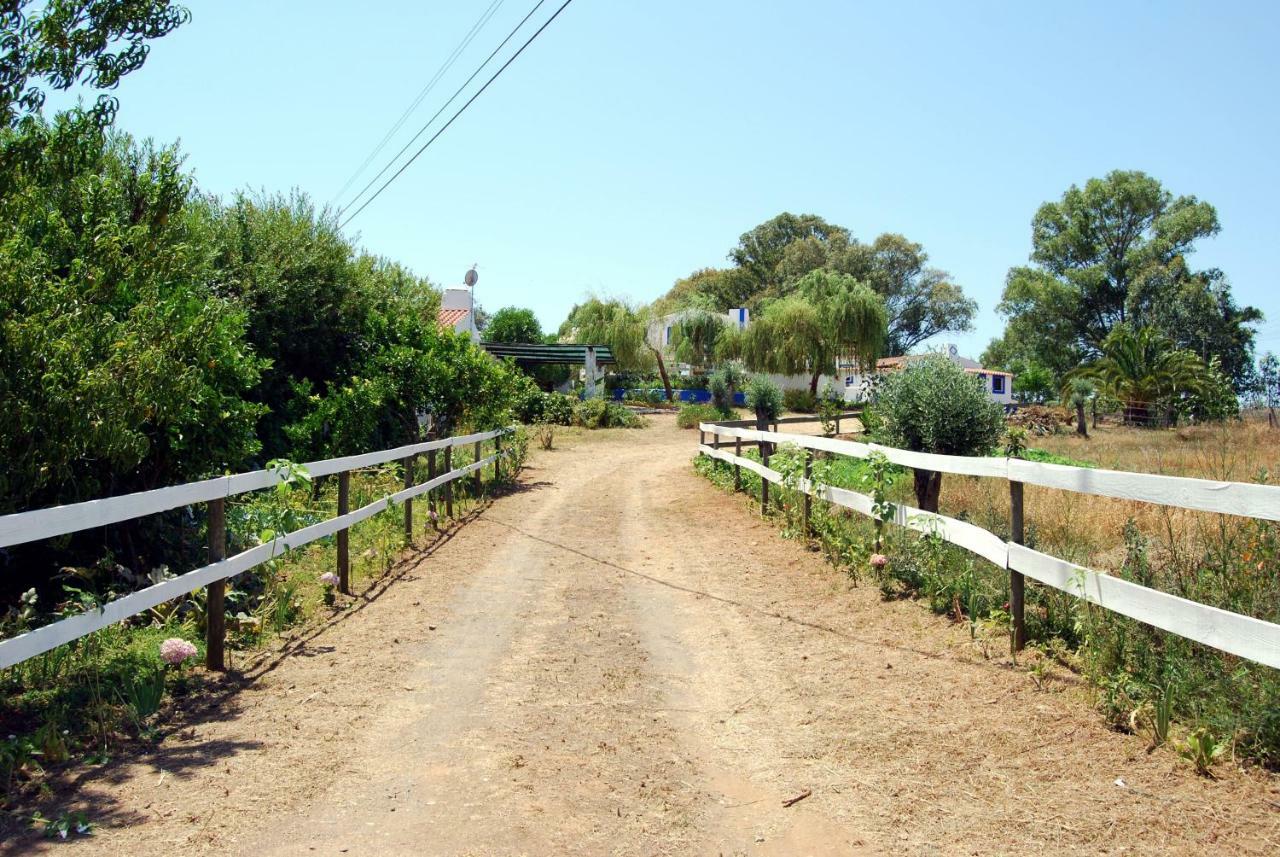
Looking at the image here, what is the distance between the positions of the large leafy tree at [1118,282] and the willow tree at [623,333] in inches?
979

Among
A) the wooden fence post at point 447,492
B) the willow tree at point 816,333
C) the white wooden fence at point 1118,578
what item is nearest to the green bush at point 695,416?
the willow tree at point 816,333

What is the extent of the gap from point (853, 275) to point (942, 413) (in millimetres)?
70521

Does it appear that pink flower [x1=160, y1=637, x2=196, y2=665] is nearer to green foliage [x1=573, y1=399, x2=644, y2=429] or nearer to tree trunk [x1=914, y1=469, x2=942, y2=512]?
tree trunk [x1=914, y1=469, x2=942, y2=512]

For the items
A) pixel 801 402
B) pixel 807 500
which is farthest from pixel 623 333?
pixel 807 500

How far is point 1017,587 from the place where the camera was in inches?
232

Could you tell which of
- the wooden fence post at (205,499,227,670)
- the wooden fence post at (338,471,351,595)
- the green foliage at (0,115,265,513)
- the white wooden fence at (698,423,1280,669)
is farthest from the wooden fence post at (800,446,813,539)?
the wooden fence post at (205,499,227,670)

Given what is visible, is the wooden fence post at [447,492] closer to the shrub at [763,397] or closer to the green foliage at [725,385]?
the shrub at [763,397]

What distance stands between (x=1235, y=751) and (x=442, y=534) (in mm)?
9293

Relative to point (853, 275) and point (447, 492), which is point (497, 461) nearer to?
point (447, 492)

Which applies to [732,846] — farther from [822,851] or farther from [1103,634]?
[1103,634]

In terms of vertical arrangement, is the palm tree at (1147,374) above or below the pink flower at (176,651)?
above

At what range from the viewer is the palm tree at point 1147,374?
124 feet

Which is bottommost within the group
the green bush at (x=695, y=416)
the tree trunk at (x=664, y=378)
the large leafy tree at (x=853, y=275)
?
the green bush at (x=695, y=416)

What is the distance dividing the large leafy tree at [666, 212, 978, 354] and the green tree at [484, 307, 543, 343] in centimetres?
2008
